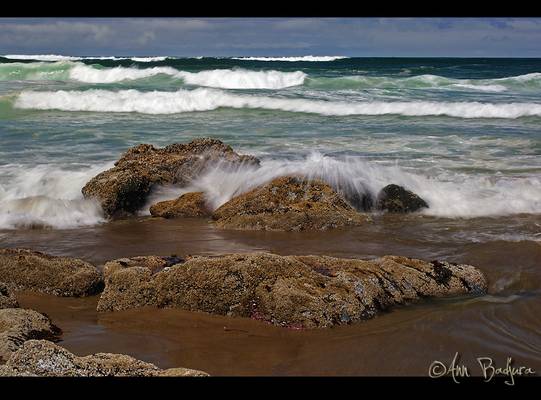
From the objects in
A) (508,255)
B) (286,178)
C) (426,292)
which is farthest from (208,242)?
(508,255)

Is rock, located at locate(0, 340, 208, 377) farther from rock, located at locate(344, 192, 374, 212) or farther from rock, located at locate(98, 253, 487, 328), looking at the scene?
rock, located at locate(344, 192, 374, 212)

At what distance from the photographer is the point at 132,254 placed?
6.02m

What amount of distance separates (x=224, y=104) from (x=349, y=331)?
64.8ft

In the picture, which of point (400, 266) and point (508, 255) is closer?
point (400, 266)

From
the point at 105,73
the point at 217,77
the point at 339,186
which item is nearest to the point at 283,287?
the point at 339,186

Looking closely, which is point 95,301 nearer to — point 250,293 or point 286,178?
point 250,293

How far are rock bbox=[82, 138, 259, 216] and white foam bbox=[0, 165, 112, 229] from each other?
219 mm

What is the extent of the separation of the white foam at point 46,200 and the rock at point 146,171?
22 cm

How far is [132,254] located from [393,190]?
11.6ft

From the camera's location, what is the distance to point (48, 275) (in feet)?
16.4

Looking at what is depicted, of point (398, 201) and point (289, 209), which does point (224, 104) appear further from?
point (289, 209)

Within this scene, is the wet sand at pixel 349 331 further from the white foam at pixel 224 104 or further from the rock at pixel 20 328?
the white foam at pixel 224 104

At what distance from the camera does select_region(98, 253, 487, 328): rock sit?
4.14 m
